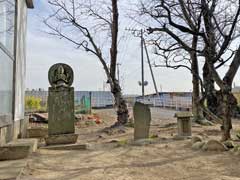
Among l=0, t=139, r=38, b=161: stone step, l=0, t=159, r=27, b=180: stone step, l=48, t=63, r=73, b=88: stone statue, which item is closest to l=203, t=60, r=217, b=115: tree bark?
l=48, t=63, r=73, b=88: stone statue

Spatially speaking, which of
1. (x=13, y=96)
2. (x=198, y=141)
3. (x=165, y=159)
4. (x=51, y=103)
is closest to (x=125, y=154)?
(x=165, y=159)

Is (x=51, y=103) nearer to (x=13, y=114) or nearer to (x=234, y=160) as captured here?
(x=13, y=114)

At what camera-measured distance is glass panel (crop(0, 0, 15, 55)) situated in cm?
732

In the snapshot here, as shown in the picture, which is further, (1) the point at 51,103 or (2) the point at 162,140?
(2) the point at 162,140

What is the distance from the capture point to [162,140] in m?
10.5

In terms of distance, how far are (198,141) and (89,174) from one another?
4.31m

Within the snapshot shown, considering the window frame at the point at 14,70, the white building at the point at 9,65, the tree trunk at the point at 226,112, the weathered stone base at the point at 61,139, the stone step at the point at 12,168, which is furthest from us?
the weathered stone base at the point at 61,139

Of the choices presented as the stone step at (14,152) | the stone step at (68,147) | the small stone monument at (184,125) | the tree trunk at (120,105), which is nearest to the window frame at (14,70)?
the stone step at (14,152)

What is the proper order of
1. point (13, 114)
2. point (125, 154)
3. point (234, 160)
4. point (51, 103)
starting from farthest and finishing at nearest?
point (51, 103) → point (13, 114) → point (125, 154) → point (234, 160)

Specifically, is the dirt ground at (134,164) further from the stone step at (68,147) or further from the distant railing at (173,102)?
the distant railing at (173,102)

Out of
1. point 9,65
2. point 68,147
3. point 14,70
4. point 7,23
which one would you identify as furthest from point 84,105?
point 7,23

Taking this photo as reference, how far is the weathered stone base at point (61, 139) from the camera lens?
9.27m

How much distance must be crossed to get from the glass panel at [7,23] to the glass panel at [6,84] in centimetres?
35

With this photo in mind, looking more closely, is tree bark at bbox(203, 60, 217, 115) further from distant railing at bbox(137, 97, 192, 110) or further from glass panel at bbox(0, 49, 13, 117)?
distant railing at bbox(137, 97, 192, 110)
